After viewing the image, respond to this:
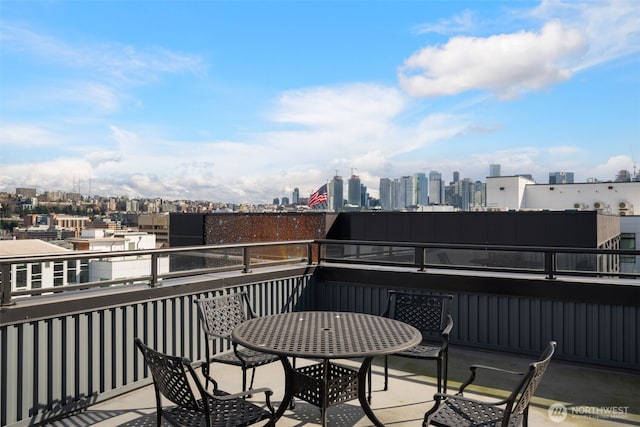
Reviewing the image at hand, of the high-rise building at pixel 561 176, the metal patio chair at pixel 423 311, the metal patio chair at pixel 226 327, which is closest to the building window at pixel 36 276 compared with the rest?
the metal patio chair at pixel 226 327

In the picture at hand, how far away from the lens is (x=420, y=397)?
4.18 metres

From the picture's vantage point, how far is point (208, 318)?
4.17 meters

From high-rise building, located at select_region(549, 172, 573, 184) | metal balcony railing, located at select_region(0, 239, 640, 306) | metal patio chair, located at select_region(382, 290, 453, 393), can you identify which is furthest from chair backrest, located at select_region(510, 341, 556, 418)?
high-rise building, located at select_region(549, 172, 573, 184)

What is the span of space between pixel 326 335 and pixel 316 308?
3495 mm

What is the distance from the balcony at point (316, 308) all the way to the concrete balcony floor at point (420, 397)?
0.02m

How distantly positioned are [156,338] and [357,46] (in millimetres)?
15723

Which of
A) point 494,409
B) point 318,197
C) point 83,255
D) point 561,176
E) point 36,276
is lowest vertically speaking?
point 494,409

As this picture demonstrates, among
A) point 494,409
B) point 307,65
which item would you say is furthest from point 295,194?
point 494,409

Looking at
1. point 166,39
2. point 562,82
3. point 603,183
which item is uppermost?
point 562,82

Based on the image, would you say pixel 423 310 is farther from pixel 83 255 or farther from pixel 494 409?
pixel 83 255

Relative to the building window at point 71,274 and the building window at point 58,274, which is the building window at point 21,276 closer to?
the building window at point 58,274

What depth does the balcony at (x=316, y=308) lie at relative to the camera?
362cm

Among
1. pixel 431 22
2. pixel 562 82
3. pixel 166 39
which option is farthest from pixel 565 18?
pixel 562 82

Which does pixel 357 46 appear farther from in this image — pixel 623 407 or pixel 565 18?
pixel 623 407
